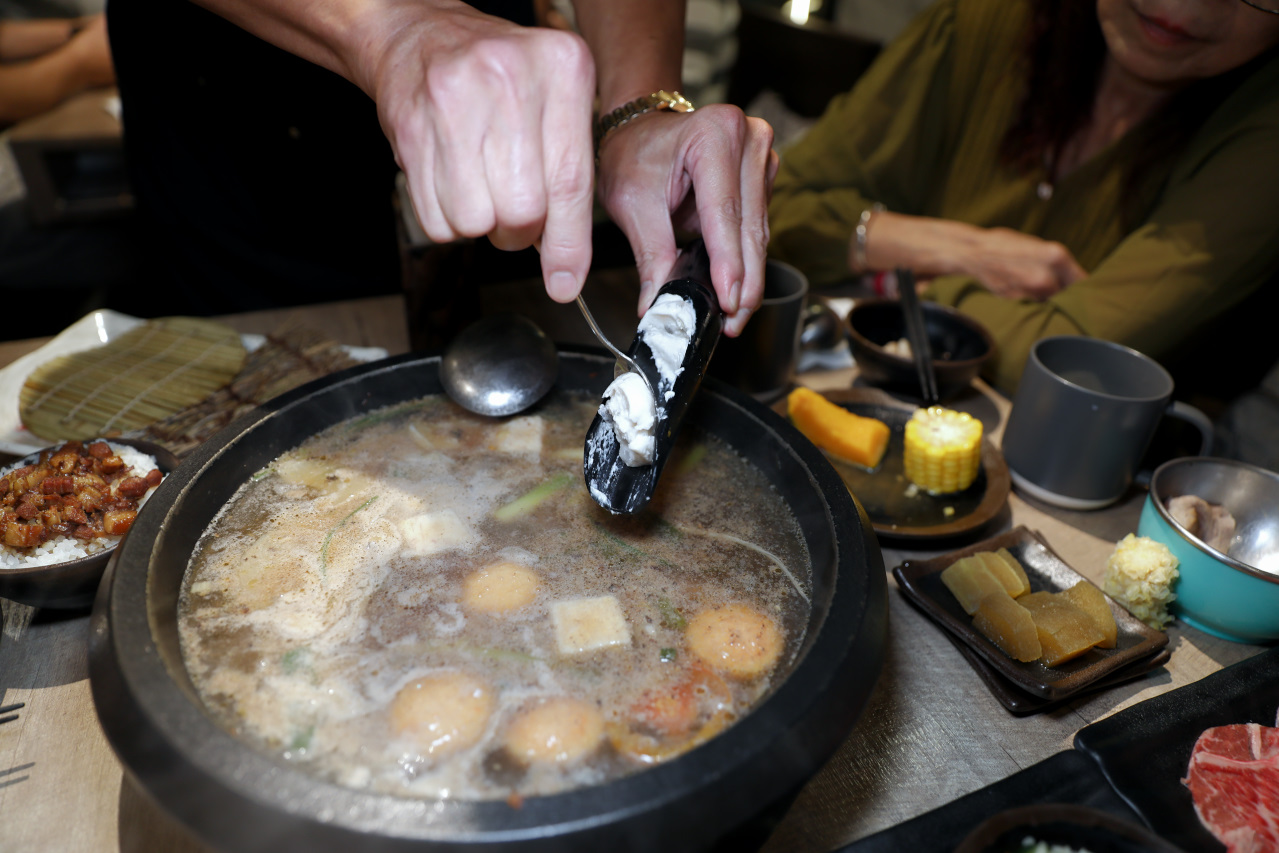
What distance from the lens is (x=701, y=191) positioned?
47.8 inches

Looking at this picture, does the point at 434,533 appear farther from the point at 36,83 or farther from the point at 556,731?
the point at 36,83

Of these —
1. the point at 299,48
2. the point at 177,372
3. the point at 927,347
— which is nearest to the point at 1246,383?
the point at 927,347

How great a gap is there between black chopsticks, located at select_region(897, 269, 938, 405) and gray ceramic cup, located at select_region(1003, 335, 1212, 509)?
0.72 feet

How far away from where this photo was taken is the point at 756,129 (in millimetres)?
1312

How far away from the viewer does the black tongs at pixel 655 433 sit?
1.05 meters

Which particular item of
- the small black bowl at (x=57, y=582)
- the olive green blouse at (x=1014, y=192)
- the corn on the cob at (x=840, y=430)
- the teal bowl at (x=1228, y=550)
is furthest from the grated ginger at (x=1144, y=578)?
the small black bowl at (x=57, y=582)

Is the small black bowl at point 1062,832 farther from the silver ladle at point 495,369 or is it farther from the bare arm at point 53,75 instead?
the bare arm at point 53,75

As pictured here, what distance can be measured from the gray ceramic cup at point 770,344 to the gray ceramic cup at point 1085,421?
1.66ft

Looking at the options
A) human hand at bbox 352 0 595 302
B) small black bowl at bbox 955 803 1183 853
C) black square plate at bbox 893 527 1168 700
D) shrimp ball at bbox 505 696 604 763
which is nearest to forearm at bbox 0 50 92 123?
human hand at bbox 352 0 595 302

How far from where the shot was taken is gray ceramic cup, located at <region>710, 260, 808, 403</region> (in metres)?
1.63

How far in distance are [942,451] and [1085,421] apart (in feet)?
0.91

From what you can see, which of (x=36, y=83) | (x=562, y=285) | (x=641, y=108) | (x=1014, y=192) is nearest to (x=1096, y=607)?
(x=562, y=285)

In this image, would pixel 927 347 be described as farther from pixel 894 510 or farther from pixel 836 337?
pixel 894 510

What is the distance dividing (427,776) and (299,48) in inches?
44.9
